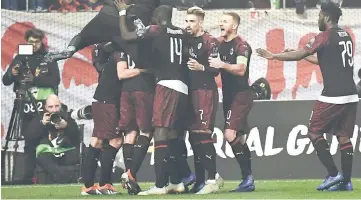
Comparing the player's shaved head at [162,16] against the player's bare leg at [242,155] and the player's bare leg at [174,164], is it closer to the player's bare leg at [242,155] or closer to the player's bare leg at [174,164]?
the player's bare leg at [174,164]

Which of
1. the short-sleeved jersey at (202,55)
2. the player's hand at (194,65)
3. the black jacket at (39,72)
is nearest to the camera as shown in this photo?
the player's hand at (194,65)

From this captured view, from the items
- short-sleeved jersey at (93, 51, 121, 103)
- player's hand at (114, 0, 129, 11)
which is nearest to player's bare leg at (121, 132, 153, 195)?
short-sleeved jersey at (93, 51, 121, 103)

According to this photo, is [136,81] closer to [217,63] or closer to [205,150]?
[217,63]

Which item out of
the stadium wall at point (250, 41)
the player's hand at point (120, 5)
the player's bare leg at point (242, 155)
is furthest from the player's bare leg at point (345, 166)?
the stadium wall at point (250, 41)

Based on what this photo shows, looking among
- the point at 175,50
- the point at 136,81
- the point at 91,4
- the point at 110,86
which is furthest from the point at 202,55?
the point at 91,4

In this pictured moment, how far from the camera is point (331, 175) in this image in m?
14.7

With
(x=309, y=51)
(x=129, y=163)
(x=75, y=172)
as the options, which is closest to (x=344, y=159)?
(x=309, y=51)

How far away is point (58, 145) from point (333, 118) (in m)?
4.47

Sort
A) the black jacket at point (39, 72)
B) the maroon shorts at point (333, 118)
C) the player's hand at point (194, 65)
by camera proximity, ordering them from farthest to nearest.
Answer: the black jacket at point (39, 72), the maroon shorts at point (333, 118), the player's hand at point (194, 65)

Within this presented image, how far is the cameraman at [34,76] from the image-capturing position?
18.1 meters

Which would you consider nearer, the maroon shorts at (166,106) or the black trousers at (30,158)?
the maroon shorts at (166,106)

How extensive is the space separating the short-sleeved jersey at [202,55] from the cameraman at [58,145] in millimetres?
3382

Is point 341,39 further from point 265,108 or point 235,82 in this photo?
point 265,108

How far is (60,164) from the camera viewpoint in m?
17.7
